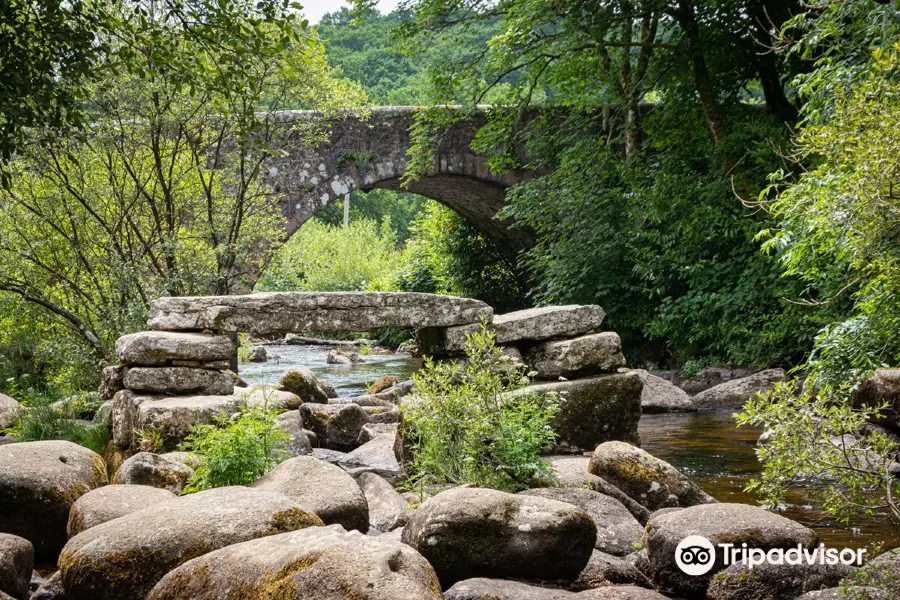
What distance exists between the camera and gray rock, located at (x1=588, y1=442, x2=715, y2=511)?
5895mm

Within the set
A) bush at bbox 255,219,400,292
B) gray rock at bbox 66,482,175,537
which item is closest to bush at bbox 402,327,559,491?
gray rock at bbox 66,482,175,537

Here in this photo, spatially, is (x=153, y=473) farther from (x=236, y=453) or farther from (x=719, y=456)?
(x=719, y=456)

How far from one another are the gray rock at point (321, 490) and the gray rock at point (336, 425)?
3.09 metres

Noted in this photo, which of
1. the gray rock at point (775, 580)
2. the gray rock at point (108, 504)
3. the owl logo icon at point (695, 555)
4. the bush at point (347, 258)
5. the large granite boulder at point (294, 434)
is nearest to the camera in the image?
the gray rock at point (775, 580)

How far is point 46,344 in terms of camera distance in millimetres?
9992

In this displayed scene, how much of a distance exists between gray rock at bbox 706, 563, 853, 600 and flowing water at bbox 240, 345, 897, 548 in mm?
809

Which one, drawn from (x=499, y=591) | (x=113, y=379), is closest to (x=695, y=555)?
(x=499, y=591)

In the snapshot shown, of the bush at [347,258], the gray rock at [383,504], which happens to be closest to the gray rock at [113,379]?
the gray rock at [383,504]

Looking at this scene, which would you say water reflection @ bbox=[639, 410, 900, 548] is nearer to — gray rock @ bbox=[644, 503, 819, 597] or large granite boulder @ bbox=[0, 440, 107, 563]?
gray rock @ bbox=[644, 503, 819, 597]

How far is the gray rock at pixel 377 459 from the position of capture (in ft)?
22.8

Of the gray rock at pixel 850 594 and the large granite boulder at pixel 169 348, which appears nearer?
the gray rock at pixel 850 594

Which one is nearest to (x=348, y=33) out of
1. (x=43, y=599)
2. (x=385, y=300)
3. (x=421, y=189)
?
(x=421, y=189)

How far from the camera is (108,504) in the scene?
4.87 meters

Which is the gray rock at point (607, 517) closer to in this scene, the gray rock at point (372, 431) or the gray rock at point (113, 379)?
the gray rock at point (372, 431)
